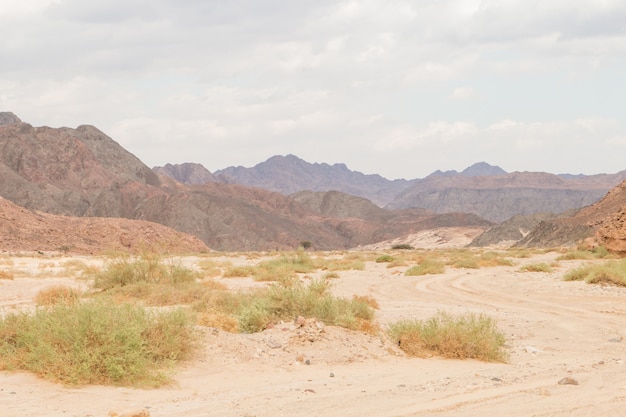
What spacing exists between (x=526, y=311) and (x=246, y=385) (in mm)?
10424

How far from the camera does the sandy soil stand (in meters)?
7.10

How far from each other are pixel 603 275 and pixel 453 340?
13.1 metres

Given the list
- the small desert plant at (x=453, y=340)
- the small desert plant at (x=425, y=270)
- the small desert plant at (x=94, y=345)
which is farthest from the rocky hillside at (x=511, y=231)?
the small desert plant at (x=94, y=345)

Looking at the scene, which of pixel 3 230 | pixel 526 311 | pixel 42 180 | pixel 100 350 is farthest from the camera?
pixel 42 180

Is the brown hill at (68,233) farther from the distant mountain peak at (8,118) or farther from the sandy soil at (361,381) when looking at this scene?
the distant mountain peak at (8,118)

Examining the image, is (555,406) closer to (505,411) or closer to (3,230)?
(505,411)

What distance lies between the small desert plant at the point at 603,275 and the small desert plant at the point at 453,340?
1173 cm

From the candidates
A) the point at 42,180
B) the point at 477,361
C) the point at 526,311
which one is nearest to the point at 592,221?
the point at 526,311

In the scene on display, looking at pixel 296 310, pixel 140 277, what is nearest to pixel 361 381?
pixel 296 310

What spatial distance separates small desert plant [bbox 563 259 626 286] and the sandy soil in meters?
6.74

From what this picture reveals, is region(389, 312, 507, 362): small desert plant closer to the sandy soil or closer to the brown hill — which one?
the sandy soil

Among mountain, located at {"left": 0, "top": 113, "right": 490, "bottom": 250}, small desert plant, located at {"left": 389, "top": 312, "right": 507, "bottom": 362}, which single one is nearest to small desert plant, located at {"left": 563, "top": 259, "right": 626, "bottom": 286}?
small desert plant, located at {"left": 389, "top": 312, "right": 507, "bottom": 362}

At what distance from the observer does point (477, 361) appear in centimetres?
1020

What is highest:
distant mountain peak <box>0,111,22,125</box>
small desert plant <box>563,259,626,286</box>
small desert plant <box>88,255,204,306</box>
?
distant mountain peak <box>0,111,22,125</box>
